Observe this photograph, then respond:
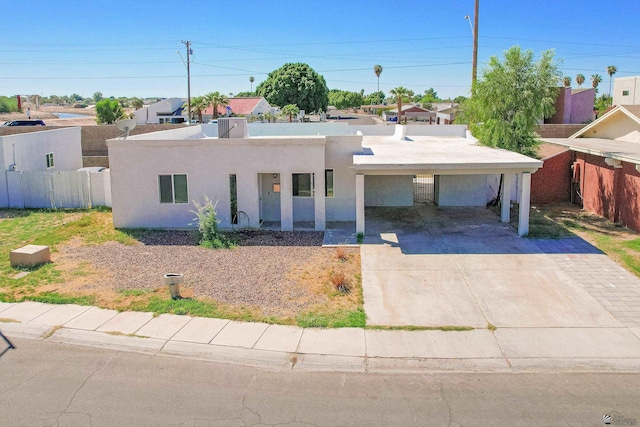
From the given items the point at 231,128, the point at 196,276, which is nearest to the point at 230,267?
the point at 196,276

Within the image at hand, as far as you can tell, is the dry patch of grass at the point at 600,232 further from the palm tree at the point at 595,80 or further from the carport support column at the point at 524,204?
the palm tree at the point at 595,80

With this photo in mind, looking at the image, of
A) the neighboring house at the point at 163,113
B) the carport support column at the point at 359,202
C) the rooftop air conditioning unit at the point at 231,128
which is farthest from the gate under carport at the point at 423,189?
the neighboring house at the point at 163,113

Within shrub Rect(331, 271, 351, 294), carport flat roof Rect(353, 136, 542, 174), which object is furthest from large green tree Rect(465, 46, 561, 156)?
shrub Rect(331, 271, 351, 294)

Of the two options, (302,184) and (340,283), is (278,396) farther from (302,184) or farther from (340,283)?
(302,184)

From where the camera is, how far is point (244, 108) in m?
60.7

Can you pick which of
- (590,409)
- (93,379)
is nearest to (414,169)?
(590,409)

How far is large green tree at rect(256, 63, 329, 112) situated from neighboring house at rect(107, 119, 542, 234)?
4920cm

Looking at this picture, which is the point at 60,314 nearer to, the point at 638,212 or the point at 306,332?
the point at 306,332

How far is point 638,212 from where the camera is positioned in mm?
19000

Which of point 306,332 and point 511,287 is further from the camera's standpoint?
point 511,287

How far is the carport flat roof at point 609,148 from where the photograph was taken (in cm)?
1895

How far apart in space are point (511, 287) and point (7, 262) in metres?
14.1

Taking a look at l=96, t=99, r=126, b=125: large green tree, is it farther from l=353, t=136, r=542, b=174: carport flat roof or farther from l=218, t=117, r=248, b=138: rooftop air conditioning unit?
l=353, t=136, r=542, b=174: carport flat roof

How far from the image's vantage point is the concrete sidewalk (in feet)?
33.0
